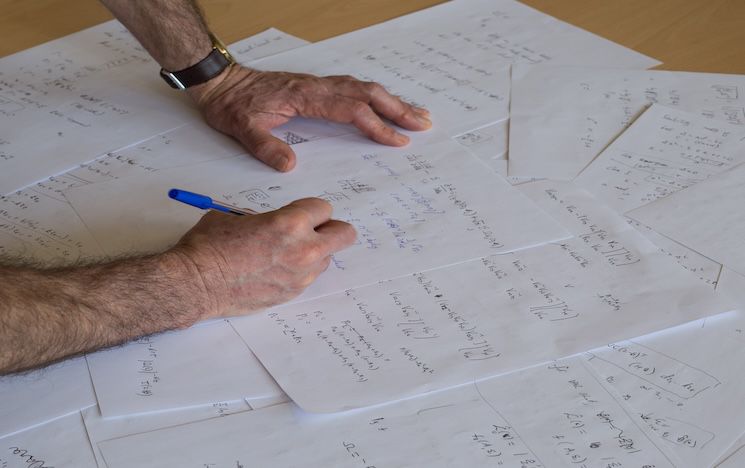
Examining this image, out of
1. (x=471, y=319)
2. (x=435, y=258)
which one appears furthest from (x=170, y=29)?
(x=471, y=319)

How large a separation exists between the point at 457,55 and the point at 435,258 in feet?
2.05

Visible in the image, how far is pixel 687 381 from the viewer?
94cm

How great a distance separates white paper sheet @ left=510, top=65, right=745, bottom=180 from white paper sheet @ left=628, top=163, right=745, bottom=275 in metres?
0.14

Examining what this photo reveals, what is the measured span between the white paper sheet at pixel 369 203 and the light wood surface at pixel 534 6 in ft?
1.54

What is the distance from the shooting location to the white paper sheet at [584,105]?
1.34m

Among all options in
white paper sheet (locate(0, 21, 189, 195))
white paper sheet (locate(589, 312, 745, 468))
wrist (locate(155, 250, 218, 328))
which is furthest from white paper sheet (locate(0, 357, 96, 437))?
white paper sheet (locate(589, 312, 745, 468))

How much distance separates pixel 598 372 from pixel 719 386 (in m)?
0.12

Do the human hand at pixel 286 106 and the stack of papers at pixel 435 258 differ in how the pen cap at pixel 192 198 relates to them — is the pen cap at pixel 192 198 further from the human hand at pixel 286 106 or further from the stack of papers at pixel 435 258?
the human hand at pixel 286 106

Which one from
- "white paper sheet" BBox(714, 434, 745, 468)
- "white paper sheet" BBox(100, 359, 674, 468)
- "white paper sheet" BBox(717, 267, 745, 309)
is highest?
"white paper sheet" BBox(717, 267, 745, 309)

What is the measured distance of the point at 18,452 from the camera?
898mm

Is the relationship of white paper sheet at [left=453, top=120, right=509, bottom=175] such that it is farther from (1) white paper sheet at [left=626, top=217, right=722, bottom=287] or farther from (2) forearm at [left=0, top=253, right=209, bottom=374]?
(2) forearm at [left=0, top=253, right=209, bottom=374]

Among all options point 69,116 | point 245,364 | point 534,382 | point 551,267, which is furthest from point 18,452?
point 69,116

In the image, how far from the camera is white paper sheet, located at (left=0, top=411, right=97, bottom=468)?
2.90 feet

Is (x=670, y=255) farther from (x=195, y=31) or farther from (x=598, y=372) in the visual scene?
(x=195, y=31)
